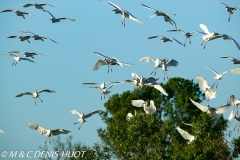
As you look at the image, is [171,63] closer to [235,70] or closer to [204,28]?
[204,28]

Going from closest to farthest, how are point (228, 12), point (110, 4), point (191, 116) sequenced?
point (110, 4) → point (228, 12) → point (191, 116)

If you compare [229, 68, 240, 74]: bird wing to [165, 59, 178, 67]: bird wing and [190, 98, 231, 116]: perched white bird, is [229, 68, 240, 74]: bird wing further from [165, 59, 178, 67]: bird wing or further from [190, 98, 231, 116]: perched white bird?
[165, 59, 178, 67]: bird wing

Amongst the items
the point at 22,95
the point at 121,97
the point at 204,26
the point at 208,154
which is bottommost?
the point at 121,97

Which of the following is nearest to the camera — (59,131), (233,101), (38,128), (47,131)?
(233,101)

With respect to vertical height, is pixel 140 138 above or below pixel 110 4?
below

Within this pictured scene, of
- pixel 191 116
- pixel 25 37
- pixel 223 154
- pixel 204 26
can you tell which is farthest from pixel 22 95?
pixel 191 116

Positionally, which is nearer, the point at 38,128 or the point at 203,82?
the point at 203,82

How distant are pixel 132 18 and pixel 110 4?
5.17 ft

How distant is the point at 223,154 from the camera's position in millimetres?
44781

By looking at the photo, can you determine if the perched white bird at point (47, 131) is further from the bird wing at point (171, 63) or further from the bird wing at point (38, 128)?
the bird wing at point (171, 63)

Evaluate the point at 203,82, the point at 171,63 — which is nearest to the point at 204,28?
the point at 171,63

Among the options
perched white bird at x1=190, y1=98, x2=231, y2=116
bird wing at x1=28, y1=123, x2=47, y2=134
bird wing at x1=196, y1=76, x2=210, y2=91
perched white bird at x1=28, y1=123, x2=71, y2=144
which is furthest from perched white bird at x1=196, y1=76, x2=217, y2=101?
bird wing at x1=28, y1=123, x2=47, y2=134

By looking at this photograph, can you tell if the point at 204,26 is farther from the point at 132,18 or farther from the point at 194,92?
the point at 194,92

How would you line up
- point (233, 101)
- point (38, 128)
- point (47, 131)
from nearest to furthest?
point (233, 101), point (47, 131), point (38, 128)
